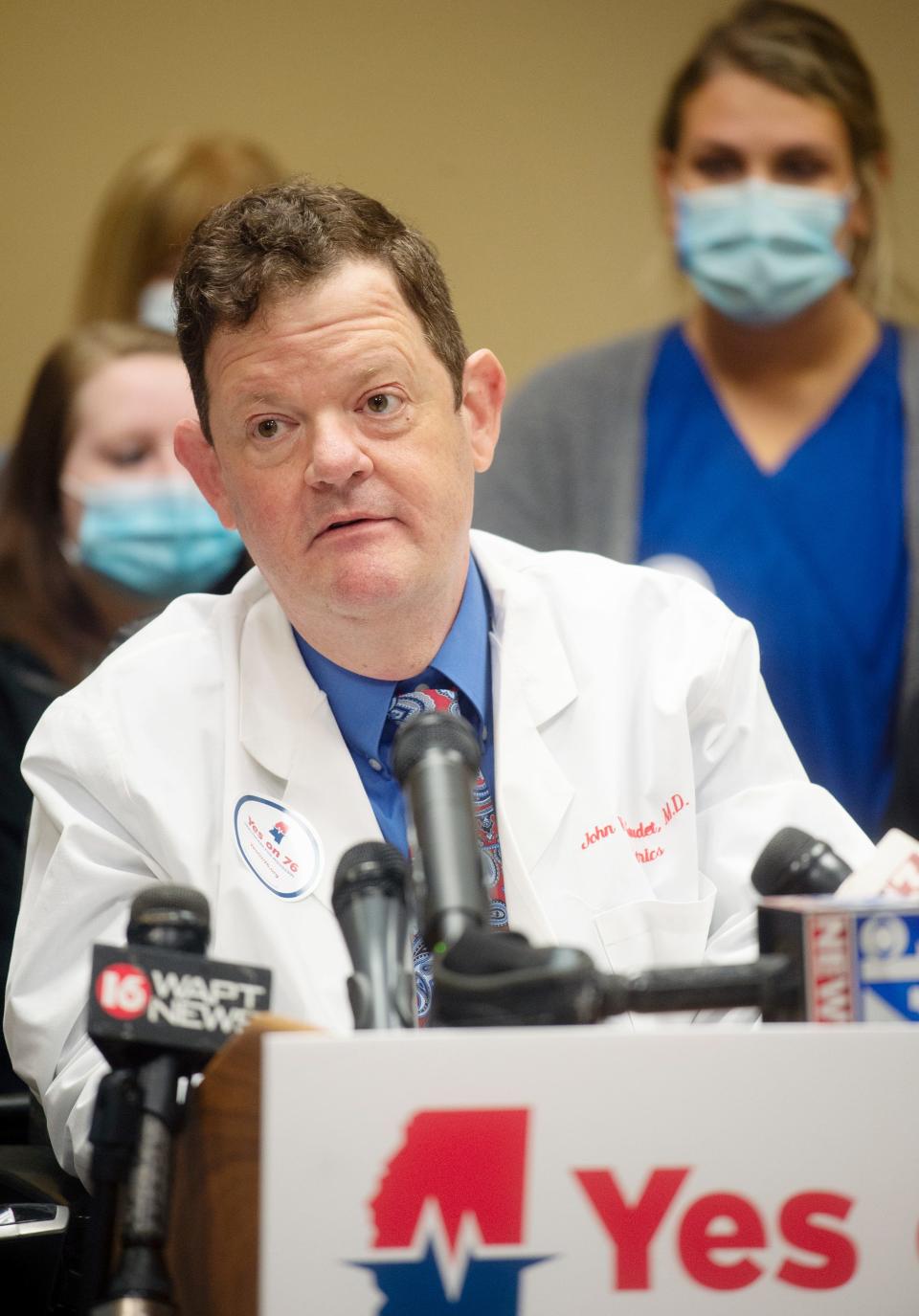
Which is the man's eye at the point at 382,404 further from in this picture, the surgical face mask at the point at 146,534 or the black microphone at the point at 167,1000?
the surgical face mask at the point at 146,534

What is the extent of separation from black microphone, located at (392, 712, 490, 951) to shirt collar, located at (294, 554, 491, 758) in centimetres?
69

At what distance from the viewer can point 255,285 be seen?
1729 millimetres

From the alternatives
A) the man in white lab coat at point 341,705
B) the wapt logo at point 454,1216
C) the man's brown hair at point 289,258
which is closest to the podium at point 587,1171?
the wapt logo at point 454,1216

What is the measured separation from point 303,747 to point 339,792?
0.07 metres

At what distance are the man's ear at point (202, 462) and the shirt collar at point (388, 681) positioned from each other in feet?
0.59

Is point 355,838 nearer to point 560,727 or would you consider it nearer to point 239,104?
point 560,727

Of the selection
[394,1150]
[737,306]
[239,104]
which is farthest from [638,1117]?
[239,104]

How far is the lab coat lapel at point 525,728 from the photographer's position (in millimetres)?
1784

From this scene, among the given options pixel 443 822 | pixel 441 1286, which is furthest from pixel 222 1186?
pixel 443 822

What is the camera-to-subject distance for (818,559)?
313 centimetres

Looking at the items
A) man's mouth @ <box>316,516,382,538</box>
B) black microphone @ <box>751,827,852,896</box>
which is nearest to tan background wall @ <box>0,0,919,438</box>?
man's mouth @ <box>316,516,382,538</box>

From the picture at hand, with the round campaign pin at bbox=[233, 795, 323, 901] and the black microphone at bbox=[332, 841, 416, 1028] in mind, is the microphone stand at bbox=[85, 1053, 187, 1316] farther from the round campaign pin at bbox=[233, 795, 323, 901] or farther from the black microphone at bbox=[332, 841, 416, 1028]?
the round campaign pin at bbox=[233, 795, 323, 901]

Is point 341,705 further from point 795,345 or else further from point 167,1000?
point 795,345

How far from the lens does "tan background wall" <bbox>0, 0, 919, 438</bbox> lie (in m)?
3.96
